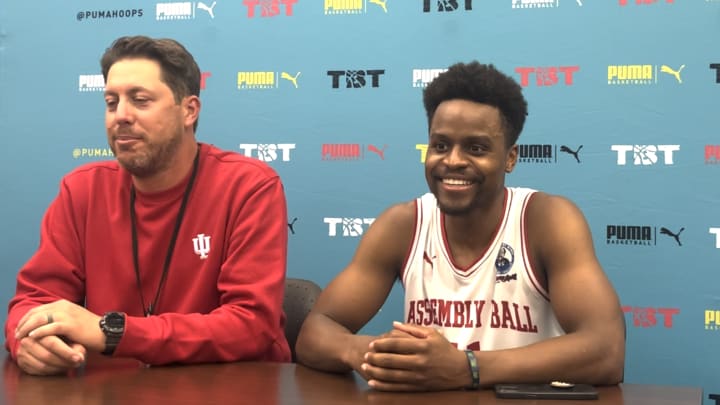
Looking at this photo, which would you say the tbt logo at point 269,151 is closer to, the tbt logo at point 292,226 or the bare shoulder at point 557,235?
the tbt logo at point 292,226

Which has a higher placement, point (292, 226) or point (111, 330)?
point (292, 226)

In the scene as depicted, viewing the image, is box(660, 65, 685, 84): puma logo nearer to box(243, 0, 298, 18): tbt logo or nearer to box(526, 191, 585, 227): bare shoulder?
box(526, 191, 585, 227): bare shoulder

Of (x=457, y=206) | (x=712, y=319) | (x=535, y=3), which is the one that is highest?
(x=535, y=3)

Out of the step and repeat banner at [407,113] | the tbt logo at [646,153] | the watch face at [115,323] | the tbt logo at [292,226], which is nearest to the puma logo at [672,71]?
the step and repeat banner at [407,113]

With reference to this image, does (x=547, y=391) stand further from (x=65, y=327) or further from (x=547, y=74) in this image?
(x=547, y=74)

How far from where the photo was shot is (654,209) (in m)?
2.56

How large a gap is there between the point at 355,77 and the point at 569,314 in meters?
1.48

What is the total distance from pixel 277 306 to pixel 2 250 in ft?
6.32

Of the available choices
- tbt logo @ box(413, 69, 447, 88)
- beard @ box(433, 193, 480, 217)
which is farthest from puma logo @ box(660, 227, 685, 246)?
beard @ box(433, 193, 480, 217)

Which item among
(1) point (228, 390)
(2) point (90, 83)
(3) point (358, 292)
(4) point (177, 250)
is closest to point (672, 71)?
(3) point (358, 292)

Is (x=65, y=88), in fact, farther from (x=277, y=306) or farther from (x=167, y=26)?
(x=277, y=306)

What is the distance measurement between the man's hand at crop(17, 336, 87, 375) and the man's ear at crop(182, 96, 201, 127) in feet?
2.31

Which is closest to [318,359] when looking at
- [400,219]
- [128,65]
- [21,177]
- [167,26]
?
[400,219]

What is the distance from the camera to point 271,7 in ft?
9.65
